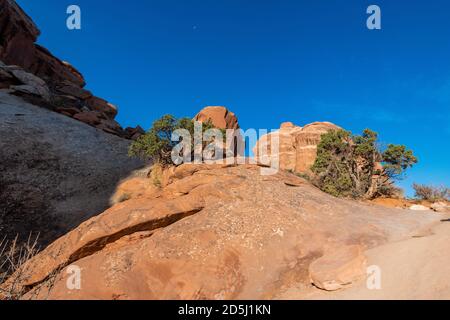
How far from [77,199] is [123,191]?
8.20 feet

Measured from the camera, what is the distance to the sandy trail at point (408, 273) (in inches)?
193

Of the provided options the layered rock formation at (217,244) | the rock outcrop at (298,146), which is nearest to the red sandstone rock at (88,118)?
the layered rock formation at (217,244)

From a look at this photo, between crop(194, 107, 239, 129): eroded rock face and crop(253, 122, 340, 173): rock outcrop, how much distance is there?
26.1ft

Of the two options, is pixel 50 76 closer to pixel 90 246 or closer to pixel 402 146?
pixel 90 246

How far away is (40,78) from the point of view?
33656 mm

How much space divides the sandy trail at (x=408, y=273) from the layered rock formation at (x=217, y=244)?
0.36 meters

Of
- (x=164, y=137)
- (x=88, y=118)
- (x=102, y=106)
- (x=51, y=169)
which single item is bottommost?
(x=51, y=169)

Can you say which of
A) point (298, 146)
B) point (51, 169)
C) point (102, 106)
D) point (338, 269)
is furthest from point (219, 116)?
point (338, 269)

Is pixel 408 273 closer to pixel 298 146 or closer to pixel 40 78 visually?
pixel 298 146

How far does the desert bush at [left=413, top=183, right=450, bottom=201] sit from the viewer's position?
2417 cm

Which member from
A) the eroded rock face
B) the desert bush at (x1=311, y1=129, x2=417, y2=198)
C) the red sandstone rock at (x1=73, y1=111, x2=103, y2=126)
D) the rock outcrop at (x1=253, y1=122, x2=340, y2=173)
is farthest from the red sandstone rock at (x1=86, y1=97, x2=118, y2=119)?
the desert bush at (x1=311, y1=129, x2=417, y2=198)

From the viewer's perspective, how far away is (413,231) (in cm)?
901

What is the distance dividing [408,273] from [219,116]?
2895 centimetres

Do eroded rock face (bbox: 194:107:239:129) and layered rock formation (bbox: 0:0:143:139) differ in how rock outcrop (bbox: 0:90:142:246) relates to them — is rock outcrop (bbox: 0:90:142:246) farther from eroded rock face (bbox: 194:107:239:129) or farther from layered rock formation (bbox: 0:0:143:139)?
eroded rock face (bbox: 194:107:239:129)
